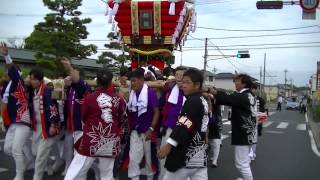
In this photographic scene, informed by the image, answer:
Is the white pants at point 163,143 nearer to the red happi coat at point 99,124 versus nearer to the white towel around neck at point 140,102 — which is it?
the white towel around neck at point 140,102

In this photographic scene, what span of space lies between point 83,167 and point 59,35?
77.3 ft

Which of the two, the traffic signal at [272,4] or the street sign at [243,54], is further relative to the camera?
the street sign at [243,54]

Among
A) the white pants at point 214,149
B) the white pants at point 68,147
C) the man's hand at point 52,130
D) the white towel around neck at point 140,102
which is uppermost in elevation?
the white towel around neck at point 140,102

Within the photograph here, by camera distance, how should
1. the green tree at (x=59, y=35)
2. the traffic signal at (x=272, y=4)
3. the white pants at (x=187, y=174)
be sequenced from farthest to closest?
1. the green tree at (x=59, y=35)
2. the traffic signal at (x=272, y=4)
3. the white pants at (x=187, y=174)

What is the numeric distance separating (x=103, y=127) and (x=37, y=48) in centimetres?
2444

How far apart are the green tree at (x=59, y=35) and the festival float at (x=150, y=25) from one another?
1715 centimetres

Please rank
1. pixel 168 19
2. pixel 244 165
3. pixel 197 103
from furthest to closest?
1. pixel 168 19
2. pixel 244 165
3. pixel 197 103

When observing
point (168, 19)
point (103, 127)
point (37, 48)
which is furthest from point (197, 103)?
point (37, 48)

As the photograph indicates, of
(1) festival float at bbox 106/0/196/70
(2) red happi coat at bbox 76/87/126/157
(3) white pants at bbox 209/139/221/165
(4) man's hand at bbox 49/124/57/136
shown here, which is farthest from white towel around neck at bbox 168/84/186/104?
(1) festival float at bbox 106/0/196/70

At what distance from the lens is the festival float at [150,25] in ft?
34.0

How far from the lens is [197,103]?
434 centimetres

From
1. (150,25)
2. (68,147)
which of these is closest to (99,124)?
(68,147)

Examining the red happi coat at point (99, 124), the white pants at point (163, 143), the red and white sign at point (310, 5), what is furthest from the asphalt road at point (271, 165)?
the red and white sign at point (310, 5)

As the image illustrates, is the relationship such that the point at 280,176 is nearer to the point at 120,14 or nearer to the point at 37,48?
the point at 120,14
